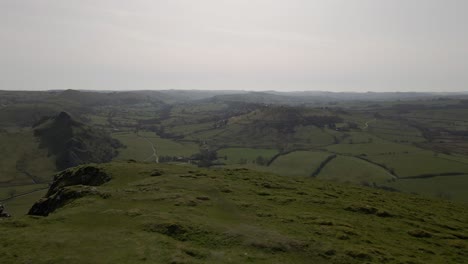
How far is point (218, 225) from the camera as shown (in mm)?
40719

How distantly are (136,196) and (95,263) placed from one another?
75.0ft

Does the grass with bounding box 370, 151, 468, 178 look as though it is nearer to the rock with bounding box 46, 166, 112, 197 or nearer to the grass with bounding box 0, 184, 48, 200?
the rock with bounding box 46, 166, 112, 197

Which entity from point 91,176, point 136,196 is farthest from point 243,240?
point 91,176

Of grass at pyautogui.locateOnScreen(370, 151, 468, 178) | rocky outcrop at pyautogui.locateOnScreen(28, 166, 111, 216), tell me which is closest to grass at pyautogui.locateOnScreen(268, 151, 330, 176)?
grass at pyautogui.locateOnScreen(370, 151, 468, 178)

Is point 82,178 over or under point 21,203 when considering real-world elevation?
over

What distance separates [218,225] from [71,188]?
27.9 m

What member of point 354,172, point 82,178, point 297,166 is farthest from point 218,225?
point 297,166

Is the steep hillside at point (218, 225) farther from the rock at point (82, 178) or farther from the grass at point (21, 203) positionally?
the grass at point (21, 203)

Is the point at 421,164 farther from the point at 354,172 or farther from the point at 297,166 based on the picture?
the point at 297,166

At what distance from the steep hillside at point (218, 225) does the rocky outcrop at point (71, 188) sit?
0.26 metres

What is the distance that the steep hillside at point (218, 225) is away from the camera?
3275 cm

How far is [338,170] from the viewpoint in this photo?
17475cm

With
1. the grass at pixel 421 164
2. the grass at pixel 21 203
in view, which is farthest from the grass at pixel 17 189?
the grass at pixel 421 164

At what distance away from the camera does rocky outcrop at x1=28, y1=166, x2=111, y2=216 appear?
51.6m
